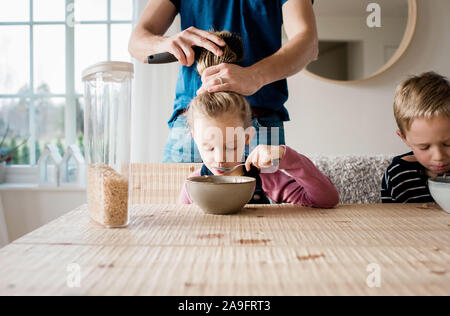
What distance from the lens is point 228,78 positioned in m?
0.90

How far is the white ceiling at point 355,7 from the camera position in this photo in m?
2.33

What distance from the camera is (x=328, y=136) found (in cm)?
241

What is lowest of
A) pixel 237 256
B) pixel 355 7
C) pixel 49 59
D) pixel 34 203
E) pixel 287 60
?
pixel 34 203

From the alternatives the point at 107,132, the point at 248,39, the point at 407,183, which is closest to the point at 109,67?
the point at 107,132

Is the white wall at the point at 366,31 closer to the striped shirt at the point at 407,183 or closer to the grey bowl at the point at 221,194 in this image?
the striped shirt at the point at 407,183

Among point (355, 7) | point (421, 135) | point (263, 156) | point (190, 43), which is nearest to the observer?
point (263, 156)

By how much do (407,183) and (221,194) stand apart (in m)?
0.83

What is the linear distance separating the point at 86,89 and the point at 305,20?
2.38ft

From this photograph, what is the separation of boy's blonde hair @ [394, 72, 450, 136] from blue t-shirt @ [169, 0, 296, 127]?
1.29ft

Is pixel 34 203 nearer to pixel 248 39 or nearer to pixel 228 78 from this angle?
pixel 248 39

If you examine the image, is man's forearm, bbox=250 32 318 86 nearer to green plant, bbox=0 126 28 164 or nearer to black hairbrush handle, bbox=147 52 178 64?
black hairbrush handle, bbox=147 52 178 64

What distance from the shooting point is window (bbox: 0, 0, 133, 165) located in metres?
2.65

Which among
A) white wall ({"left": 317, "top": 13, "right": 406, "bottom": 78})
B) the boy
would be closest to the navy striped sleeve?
the boy
